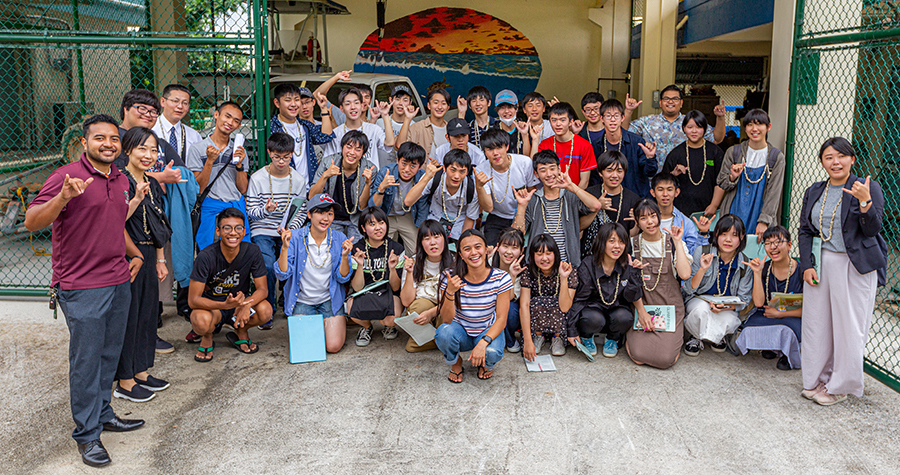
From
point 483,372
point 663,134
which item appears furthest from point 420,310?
point 663,134

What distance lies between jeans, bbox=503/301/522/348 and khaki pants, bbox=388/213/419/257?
914mm

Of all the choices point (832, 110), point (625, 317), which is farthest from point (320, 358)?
point (832, 110)

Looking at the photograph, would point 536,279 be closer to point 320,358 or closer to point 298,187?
point 320,358

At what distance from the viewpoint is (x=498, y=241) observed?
14.3ft

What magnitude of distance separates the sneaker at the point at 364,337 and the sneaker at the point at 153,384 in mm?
1227

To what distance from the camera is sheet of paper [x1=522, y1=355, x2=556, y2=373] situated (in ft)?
13.4

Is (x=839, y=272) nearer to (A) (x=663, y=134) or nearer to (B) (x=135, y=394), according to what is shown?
(A) (x=663, y=134)

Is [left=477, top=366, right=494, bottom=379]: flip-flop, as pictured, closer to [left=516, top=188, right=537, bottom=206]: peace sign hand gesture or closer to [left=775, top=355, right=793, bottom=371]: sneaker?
[left=516, top=188, right=537, bottom=206]: peace sign hand gesture

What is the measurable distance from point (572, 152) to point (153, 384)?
3184 millimetres

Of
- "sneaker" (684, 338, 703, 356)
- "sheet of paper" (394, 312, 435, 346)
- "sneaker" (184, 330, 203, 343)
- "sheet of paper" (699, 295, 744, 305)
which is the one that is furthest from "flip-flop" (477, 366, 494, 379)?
"sneaker" (184, 330, 203, 343)

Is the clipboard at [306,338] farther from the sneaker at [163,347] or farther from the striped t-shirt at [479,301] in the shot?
the striped t-shirt at [479,301]

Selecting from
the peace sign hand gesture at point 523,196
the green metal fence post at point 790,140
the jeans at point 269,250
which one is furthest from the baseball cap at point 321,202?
Result: the green metal fence post at point 790,140

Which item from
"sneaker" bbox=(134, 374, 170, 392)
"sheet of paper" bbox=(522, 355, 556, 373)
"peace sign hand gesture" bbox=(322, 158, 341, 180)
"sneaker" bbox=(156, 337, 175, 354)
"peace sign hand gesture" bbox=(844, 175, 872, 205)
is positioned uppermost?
"peace sign hand gesture" bbox=(322, 158, 341, 180)

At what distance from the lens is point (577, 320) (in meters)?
4.32
